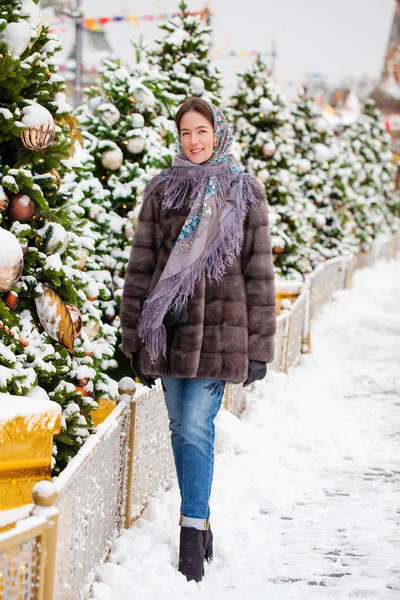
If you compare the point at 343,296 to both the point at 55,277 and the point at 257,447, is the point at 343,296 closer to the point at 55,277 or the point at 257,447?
the point at 257,447

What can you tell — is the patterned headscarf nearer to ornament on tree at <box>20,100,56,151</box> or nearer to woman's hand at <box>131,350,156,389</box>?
woman's hand at <box>131,350,156,389</box>

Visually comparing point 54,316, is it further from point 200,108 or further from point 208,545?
point 208,545

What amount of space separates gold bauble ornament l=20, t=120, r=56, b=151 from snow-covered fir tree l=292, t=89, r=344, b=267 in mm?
11396

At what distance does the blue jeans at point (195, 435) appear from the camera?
3602 mm

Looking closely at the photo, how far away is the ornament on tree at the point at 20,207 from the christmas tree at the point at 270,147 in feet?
27.3

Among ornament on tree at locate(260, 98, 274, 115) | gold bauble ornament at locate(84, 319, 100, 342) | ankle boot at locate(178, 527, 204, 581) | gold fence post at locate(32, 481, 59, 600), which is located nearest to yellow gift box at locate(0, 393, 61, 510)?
gold fence post at locate(32, 481, 59, 600)

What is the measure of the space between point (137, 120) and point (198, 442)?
3483 mm

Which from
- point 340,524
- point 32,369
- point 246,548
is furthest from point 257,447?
point 32,369

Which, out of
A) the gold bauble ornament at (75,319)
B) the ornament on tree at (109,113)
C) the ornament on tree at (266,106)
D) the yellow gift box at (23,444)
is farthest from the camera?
the ornament on tree at (266,106)

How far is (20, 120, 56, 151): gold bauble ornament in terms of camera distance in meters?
3.53

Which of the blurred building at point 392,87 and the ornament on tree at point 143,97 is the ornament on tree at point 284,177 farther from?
the blurred building at point 392,87

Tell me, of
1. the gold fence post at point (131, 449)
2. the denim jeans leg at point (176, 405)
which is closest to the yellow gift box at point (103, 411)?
the gold fence post at point (131, 449)

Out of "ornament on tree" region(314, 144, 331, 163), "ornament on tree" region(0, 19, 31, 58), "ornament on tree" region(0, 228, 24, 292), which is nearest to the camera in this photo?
"ornament on tree" region(0, 228, 24, 292)

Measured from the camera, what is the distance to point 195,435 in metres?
3.61
